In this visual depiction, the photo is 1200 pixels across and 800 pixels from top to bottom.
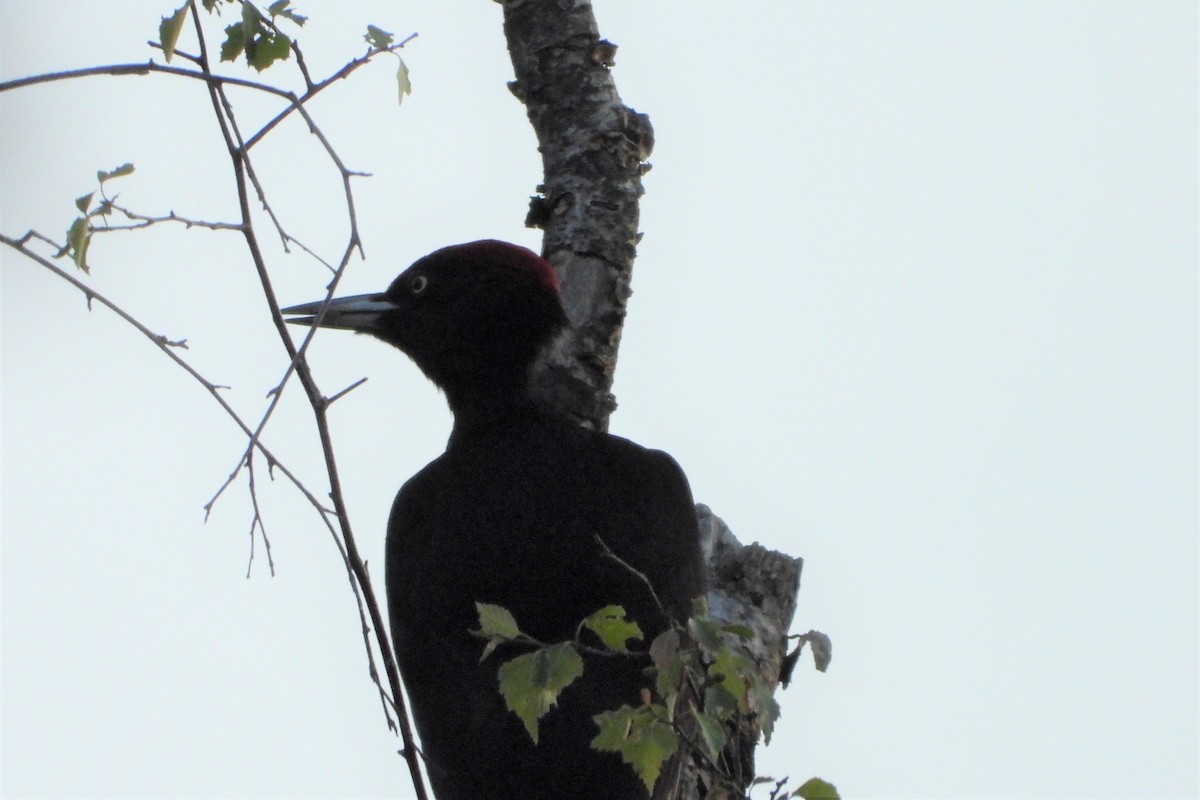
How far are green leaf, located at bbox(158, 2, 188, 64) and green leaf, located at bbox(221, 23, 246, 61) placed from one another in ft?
0.98

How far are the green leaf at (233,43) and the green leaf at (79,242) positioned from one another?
1.88 ft

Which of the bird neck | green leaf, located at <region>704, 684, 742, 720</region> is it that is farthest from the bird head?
green leaf, located at <region>704, 684, 742, 720</region>

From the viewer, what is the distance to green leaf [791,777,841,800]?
243 cm

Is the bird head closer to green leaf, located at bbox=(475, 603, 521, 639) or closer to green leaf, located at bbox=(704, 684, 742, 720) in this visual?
green leaf, located at bbox=(475, 603, 521, 639)

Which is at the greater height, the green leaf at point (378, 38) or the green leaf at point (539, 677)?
Answer: the green leaf at point (378, 38)

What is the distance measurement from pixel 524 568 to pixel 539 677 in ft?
4.64

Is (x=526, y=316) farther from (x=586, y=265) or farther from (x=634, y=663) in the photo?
(x=634, y=663)

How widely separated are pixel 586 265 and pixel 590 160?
38cm

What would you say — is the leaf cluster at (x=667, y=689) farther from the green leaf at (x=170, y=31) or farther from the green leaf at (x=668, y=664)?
the green leaf at (x=170, y=31)

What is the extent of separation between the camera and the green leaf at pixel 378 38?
11.0 ft

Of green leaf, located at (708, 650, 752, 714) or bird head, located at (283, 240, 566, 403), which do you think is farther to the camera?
bird head, located at (283, 240, 566, 403)

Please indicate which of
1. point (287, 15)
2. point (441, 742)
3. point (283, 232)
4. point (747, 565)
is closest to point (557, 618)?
point (441, 742)

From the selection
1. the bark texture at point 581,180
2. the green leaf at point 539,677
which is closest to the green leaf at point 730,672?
the green leaf at point 539,677

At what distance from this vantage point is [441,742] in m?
3.94
